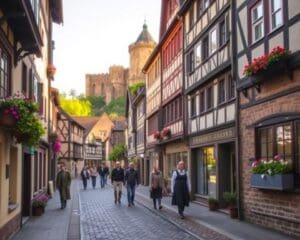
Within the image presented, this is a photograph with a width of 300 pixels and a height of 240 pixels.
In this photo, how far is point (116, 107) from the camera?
15088 centimetres

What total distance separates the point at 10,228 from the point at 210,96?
11.3 meters

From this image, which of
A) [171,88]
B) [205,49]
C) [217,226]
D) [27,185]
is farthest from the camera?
[171,88]

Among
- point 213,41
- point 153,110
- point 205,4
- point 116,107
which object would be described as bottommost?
point 153,110

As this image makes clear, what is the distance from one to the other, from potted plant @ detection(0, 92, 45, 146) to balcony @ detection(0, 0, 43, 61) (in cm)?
154

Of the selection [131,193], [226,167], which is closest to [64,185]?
[131,193]

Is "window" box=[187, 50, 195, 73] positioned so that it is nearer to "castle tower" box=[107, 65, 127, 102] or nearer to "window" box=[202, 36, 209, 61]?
"window" box=[202, 36, 209, 61]

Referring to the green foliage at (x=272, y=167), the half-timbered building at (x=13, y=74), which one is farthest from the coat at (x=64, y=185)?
the green foliage at (x=272, y=167)

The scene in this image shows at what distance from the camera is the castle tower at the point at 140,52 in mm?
123500

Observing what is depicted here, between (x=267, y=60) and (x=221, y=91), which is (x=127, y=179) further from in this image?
(x=267, y=60)

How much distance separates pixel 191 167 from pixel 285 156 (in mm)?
11701

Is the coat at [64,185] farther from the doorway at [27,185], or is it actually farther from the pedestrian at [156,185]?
the doorway at [27,185]

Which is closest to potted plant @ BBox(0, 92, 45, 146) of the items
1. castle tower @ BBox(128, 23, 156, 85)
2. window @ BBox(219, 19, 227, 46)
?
window @ BBox(219, 19, 227, 46)

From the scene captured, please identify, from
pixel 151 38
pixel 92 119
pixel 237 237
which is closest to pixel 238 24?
pixel 237 237

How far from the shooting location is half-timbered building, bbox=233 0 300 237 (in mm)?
13141
